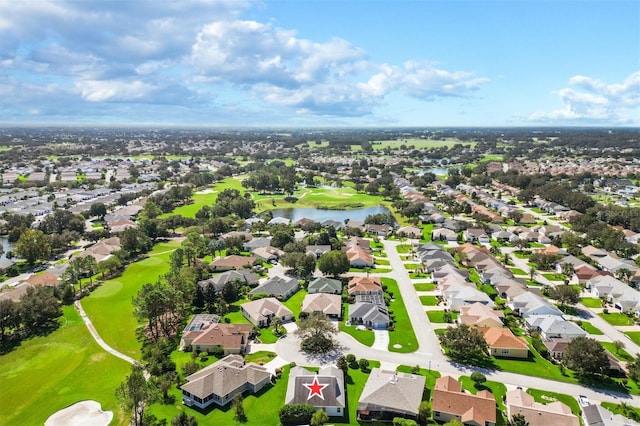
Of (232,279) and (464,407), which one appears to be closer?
(464,407)

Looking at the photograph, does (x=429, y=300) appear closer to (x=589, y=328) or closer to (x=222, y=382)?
(x=589, y=328)

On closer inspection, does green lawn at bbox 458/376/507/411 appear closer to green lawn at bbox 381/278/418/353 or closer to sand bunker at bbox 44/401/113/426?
green lawn at bbox 381/278/418/353

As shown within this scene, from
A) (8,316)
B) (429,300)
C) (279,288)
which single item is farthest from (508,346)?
(8,316)

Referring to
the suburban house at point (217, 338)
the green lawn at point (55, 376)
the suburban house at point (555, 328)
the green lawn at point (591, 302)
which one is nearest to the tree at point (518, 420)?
the suburban house at point (555, 328)

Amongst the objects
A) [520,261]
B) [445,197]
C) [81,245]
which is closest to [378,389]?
[520,261]

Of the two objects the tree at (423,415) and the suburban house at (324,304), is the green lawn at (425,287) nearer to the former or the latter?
the suburban house at (324,304)

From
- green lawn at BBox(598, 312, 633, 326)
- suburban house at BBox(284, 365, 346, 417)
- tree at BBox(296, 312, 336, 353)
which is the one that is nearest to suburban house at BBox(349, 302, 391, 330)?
tree at BBox(296, 312, 336, 353)

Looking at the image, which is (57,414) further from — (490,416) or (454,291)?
(454,291)
